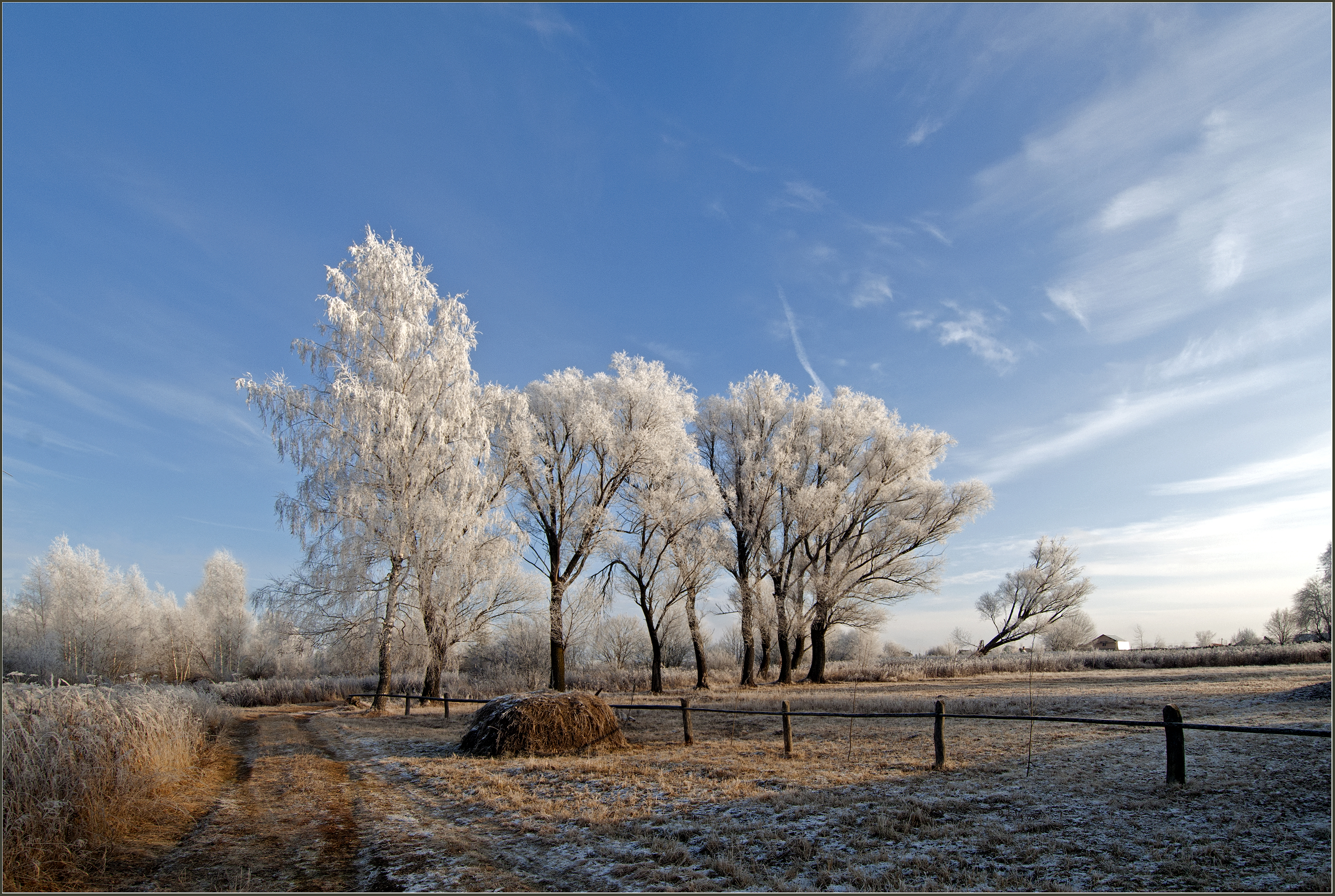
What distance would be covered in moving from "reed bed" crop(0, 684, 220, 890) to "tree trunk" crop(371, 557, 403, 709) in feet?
27.5

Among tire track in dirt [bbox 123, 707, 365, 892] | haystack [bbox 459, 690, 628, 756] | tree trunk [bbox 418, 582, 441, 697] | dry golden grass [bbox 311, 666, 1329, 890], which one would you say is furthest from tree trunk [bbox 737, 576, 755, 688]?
tire track in dirt [bbox 123, 707, 365, 892]

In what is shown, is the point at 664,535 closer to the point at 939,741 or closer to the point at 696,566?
the point at 696,566

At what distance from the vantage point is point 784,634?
2905 cm

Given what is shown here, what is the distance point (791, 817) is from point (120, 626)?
6713cm

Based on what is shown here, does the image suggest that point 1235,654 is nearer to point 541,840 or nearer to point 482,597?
point 482,597

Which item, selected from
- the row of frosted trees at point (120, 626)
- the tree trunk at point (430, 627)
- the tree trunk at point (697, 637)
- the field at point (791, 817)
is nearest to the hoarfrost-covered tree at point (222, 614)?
the row of frosted trees at point (120, 626)

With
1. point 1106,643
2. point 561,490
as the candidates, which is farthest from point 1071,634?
point 561,490

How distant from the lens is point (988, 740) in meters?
11.7

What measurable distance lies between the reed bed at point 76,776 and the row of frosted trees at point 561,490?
28.7 feet

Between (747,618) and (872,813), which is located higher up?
(747,618)

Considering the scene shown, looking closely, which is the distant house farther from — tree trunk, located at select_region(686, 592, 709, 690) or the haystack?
the haystack

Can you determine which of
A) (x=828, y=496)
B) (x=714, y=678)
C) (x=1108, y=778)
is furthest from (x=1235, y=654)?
(x=1108, y=778)

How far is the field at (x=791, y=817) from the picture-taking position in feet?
18.4

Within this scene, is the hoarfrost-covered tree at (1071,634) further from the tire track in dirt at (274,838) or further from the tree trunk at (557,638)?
the tire track in dirt at (274,838)
